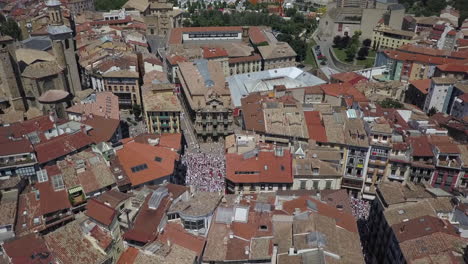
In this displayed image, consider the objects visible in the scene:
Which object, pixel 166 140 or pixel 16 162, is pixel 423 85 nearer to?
pixel 166 140

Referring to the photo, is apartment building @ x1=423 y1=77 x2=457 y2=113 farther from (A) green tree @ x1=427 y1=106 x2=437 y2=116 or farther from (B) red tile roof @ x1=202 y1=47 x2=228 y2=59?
(B) red tile roof @ x1=202 y1=47 x2=228 y2=59

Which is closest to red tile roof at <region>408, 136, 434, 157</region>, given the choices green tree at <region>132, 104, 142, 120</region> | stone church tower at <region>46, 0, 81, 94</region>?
green tree at <region>132, 104, 142, 120</region>

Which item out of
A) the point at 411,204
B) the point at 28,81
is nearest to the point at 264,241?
the point at 411,204

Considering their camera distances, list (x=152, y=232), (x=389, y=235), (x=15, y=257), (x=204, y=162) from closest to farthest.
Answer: (x=15, y=257)
(x=152, y=232)
(x=389, y=235)
(x=204, y=162)

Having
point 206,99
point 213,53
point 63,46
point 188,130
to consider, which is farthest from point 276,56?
point 63,46

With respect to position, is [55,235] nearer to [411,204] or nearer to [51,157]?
[51,157]

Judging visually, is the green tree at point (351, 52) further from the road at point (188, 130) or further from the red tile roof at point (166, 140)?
the red tile roof at point (166, 140)
